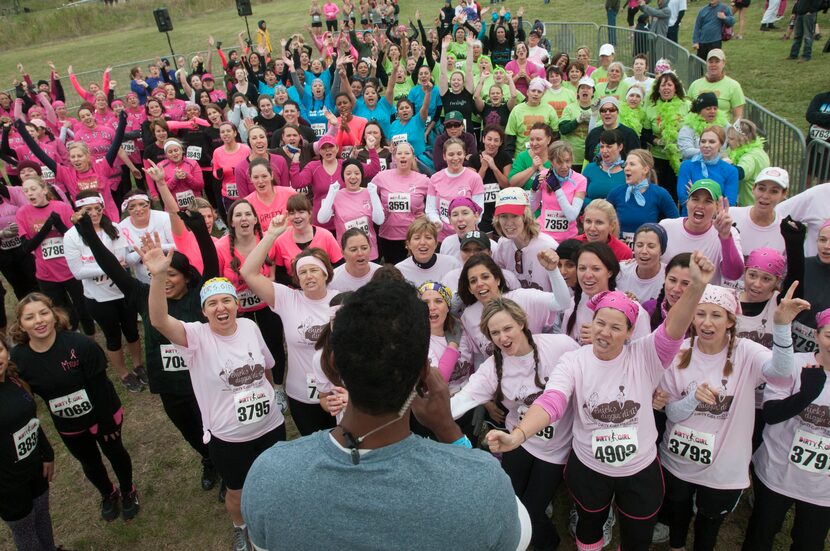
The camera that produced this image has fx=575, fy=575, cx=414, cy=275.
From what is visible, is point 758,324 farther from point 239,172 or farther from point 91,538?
point 239,172

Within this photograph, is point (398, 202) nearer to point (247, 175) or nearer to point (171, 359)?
point (247, 175)

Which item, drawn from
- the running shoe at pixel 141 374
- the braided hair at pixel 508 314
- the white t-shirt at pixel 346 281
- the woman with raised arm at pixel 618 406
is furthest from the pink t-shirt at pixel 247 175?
the woman with raised arm at pixel 618 406

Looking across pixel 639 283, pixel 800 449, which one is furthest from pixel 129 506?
pixel 800 449

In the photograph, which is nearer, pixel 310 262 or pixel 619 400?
pixel 619 400

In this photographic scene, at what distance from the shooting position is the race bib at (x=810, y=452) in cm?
306

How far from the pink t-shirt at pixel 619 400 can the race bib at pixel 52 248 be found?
5488 mm

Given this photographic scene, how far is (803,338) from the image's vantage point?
3.74 m

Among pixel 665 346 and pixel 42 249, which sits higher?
pixel 665 346

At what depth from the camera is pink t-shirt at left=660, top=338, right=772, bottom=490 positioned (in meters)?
3.23

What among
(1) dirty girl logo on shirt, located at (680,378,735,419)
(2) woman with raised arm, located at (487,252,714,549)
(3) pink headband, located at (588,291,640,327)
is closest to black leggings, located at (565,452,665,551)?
(2) woman with raised arm, located at (487,252,714,549)

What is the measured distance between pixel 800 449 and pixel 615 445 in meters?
0.98

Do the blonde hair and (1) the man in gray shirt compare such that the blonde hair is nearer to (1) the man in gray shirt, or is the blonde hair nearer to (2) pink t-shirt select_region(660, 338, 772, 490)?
(2) pink t-shirt select_region(660, 338, 772, 490)

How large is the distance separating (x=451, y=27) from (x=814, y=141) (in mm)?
11840

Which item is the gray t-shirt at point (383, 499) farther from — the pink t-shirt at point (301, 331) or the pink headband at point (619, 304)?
the pink t-shirt at point (301, 331)
